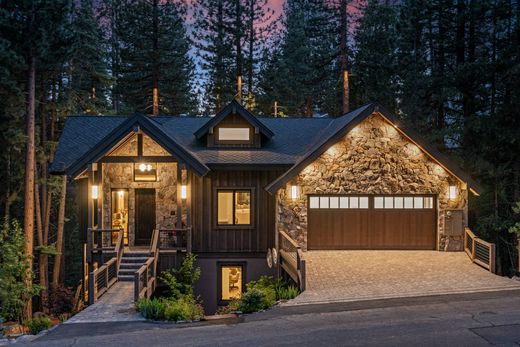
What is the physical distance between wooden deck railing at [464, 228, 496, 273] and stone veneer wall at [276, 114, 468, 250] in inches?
18.5

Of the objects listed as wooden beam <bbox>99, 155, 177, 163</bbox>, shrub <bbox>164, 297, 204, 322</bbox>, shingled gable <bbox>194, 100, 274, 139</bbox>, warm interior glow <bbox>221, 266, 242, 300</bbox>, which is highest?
shingled gable <bbox>194, 100, 274, 139</bbox>

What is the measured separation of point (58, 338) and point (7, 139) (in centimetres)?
1196

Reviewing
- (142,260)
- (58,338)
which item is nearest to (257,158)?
(142,260)

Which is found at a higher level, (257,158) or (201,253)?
(257,158)

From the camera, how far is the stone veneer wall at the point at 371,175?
53.6 feet

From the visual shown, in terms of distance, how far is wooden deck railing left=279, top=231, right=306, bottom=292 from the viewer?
12195 mm

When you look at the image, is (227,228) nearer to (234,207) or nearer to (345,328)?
(234,207)

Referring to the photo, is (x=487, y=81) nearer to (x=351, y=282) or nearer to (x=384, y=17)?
(x=384, y=17)

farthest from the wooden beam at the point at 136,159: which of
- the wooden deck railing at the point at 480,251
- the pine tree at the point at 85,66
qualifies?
the wooden deck railing at the point at 480,251

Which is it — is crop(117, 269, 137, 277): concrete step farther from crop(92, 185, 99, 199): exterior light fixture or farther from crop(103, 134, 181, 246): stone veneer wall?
crop(92, 185, 99, 199): exterior light fixture

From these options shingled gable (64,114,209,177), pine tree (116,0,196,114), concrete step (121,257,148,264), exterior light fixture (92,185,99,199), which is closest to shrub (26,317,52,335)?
concrete step (121,257,148,264)

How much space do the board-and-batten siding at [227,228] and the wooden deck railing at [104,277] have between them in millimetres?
2858

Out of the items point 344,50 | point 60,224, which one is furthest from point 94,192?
point 344,50

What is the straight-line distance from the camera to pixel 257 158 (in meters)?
16.8
